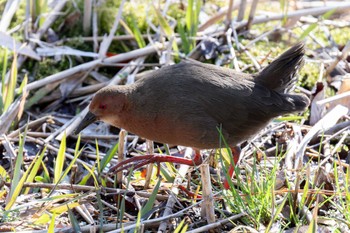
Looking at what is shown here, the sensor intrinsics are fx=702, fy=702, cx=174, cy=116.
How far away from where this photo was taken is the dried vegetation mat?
147 inches

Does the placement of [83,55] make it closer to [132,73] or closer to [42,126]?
[132,73]

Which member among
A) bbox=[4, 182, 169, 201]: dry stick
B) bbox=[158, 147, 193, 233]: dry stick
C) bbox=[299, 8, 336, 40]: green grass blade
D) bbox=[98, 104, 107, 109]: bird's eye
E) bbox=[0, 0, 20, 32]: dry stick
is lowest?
bbox=[158, 147, 193, 233]: dry stick

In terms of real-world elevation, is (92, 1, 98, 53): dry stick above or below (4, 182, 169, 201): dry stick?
above

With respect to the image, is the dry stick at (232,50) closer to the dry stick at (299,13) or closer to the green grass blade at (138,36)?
the dry stick at (299,13)

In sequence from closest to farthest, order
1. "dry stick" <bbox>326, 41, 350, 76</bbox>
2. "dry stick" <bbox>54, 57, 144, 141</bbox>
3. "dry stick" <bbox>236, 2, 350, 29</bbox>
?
"dry stick" <bbox>54, 57, 144, 141</bbox> < "dry stick" <bbox>326, 41, 350, 76</bbox> < "dry stick" <bbox>236, 2, 350, 29</bbox>

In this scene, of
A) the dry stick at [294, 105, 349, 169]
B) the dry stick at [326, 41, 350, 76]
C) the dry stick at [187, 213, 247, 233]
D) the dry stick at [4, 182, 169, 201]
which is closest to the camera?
the dry stick at [187, 213, 247, 233]

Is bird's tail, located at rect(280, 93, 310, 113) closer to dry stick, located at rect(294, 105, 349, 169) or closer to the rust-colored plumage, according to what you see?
the rust-colored plumage

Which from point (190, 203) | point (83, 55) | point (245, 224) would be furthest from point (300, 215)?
point (83, 55)

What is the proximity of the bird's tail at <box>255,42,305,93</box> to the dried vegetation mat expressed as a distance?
314 millimetres

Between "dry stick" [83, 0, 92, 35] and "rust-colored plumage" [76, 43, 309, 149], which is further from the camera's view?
"dry stick" [83, 0, 92, 35]

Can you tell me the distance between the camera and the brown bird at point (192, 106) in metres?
4.26

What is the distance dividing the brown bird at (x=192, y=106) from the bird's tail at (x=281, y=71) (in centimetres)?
7

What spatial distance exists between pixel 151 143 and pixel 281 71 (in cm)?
97

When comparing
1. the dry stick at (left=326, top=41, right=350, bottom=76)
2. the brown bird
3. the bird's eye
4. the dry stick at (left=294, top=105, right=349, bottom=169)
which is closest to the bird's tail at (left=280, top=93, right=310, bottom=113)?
the brown bird
